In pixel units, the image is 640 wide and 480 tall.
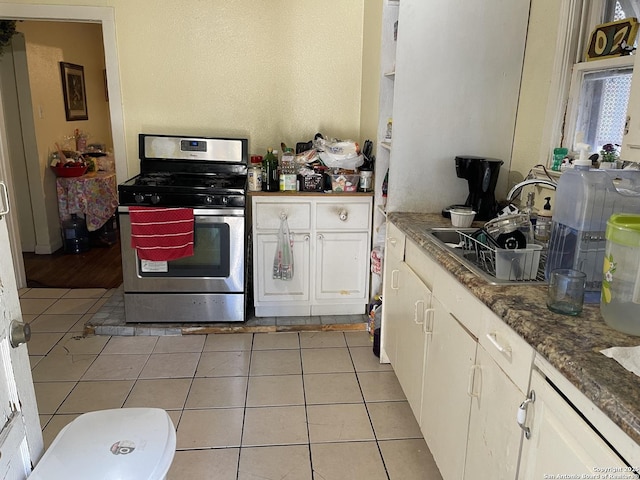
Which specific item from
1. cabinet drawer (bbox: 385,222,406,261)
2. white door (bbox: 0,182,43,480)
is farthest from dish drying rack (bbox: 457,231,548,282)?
white door (bbox: 0,182,43,480)

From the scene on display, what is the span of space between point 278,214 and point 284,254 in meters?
0.25

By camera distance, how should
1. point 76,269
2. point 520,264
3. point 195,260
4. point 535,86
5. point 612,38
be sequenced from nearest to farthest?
point 520,264, point 612,38, point 535,86, point 195,260, point 76,269

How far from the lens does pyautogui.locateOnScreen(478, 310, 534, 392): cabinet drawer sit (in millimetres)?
1105

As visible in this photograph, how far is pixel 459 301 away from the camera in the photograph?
1.50 metres

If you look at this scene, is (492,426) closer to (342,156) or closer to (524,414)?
(524,414)

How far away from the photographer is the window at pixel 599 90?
67.9 inches

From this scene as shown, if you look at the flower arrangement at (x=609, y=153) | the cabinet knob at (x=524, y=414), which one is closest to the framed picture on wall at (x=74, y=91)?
the flower arrangement at (x=609, y=153)

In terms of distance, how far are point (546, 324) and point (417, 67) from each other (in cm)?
152

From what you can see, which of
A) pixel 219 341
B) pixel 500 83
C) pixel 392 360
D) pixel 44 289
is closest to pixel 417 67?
pixel 500 83

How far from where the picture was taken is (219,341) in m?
2.83

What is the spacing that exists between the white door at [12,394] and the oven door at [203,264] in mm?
1677

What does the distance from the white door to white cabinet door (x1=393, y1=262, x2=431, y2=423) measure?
1.26 meters

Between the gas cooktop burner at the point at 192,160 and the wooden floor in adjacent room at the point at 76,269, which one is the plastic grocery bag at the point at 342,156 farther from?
the wooden floor in adjacent room at the point at 76,269

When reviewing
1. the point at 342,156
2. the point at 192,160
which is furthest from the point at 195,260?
the point at 342,156
